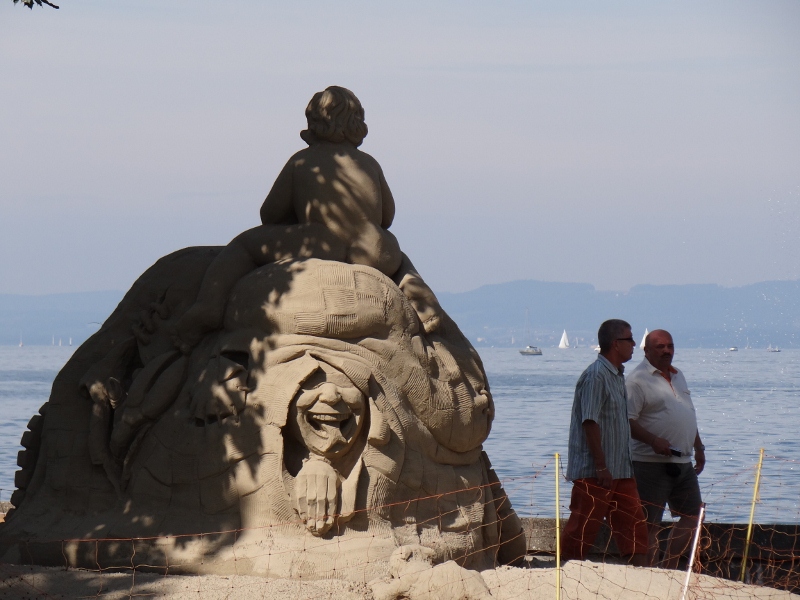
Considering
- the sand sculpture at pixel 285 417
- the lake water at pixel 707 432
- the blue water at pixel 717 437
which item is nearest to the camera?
the sand sculpture at pixel 285 417

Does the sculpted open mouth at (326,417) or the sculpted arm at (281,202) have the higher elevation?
the sculpted arm at (281,202)

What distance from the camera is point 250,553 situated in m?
7.29

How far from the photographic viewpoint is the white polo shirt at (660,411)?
8.41 meters

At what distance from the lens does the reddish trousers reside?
809 cm

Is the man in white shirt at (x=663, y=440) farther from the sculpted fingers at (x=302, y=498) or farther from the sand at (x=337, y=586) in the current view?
the sculpted fingers at (x=302, y=498)

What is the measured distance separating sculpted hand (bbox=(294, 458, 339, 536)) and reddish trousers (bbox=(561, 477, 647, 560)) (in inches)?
68.6

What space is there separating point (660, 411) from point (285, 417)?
8.41 ft

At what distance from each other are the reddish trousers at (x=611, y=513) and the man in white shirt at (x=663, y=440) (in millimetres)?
208

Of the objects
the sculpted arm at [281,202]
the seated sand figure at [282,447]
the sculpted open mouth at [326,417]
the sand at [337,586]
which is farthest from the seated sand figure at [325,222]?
the sand at [337,586]

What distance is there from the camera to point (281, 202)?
8.32 meters

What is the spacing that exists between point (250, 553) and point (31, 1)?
356 cm

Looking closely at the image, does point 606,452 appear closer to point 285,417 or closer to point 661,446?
point 661,446

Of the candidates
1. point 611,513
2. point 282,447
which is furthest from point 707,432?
point 282,447

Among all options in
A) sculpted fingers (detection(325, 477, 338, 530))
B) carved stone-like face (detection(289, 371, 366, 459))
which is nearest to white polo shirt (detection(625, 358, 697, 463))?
carved stone-like face (detection(289, 371, 366, 459))
